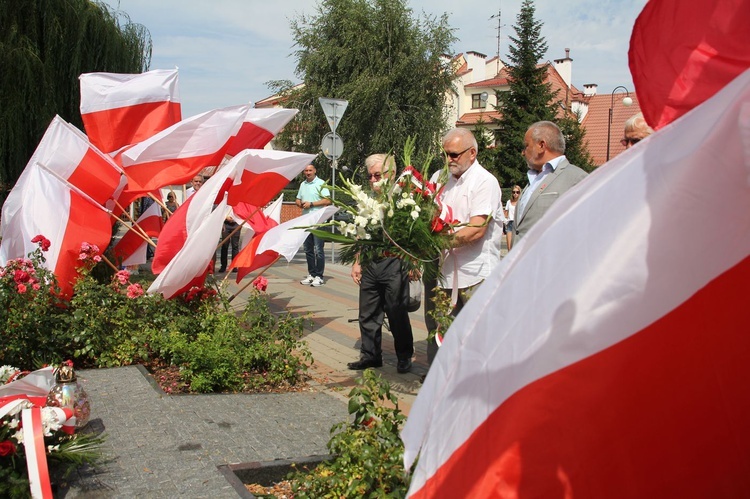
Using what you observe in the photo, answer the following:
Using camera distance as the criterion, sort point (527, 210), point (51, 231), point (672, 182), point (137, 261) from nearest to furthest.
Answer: point (672, 182) → point (527, 210) → point (51, 231) → point (137, 261)

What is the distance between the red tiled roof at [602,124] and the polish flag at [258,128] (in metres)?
44.0

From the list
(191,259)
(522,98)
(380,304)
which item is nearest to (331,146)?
(191,259)

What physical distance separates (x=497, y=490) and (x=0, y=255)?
735 cm

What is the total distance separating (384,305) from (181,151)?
2790 mm

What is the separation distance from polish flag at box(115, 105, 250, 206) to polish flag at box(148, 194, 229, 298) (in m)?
0.91

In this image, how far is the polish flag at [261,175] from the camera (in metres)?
7.82

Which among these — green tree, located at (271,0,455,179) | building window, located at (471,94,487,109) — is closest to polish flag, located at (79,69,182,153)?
green tree, located at (271,0,455,179)

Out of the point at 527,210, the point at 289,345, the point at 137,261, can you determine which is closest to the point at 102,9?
the point at 137,261

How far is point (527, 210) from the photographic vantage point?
5.39 metres

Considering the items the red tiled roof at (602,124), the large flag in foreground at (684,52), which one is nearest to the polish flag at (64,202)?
the large flag in foreground at (684,52)

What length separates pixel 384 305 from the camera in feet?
22.7

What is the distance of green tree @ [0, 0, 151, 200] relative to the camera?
13867mm

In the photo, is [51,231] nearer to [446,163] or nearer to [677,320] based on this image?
[446,163]

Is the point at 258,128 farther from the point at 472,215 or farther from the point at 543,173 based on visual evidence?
the point at 543,173
